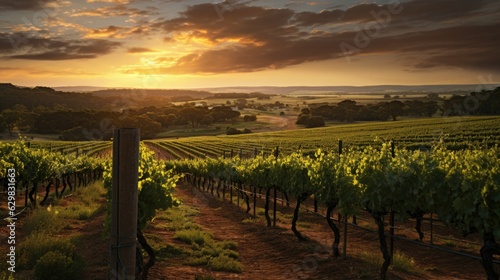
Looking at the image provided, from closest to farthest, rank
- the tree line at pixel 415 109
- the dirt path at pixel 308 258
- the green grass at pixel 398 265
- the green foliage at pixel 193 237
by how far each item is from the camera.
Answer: the dirt path at pixel 308 258, the green grass at pixel 398 265, the green foliage at pixel 193 237, the tree line at pixel 415 109

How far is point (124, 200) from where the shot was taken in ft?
14.8

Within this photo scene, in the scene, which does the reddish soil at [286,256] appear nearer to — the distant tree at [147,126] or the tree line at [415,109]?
Answer: the tree line at [415,109]

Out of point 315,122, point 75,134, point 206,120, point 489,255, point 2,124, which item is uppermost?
point 489,255

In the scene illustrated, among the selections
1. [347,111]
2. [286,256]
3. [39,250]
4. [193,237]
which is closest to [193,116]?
[347,111]

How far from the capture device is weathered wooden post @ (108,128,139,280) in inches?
175

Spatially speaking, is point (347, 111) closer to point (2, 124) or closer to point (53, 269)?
point (2, 124)

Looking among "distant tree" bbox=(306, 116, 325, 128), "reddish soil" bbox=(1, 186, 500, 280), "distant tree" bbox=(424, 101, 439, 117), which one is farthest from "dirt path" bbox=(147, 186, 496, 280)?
"distant tree" bbox=(424, 101, 439, 117)

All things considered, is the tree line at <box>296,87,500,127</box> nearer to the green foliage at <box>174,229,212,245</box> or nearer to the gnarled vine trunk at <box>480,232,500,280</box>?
the green foliage at <box>174,229,212,245</box>

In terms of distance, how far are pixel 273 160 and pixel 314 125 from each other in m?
105

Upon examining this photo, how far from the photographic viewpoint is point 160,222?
19.7m

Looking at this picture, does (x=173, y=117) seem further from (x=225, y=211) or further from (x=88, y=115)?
(x=225, y=211)

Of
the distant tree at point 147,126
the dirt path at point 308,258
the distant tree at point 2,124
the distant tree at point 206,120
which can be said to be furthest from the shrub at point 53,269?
the distant tree at point 206,120

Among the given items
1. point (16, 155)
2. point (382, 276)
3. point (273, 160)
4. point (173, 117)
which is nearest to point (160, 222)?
point (273, 160)

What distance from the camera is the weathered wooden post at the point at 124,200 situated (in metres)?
4.46
